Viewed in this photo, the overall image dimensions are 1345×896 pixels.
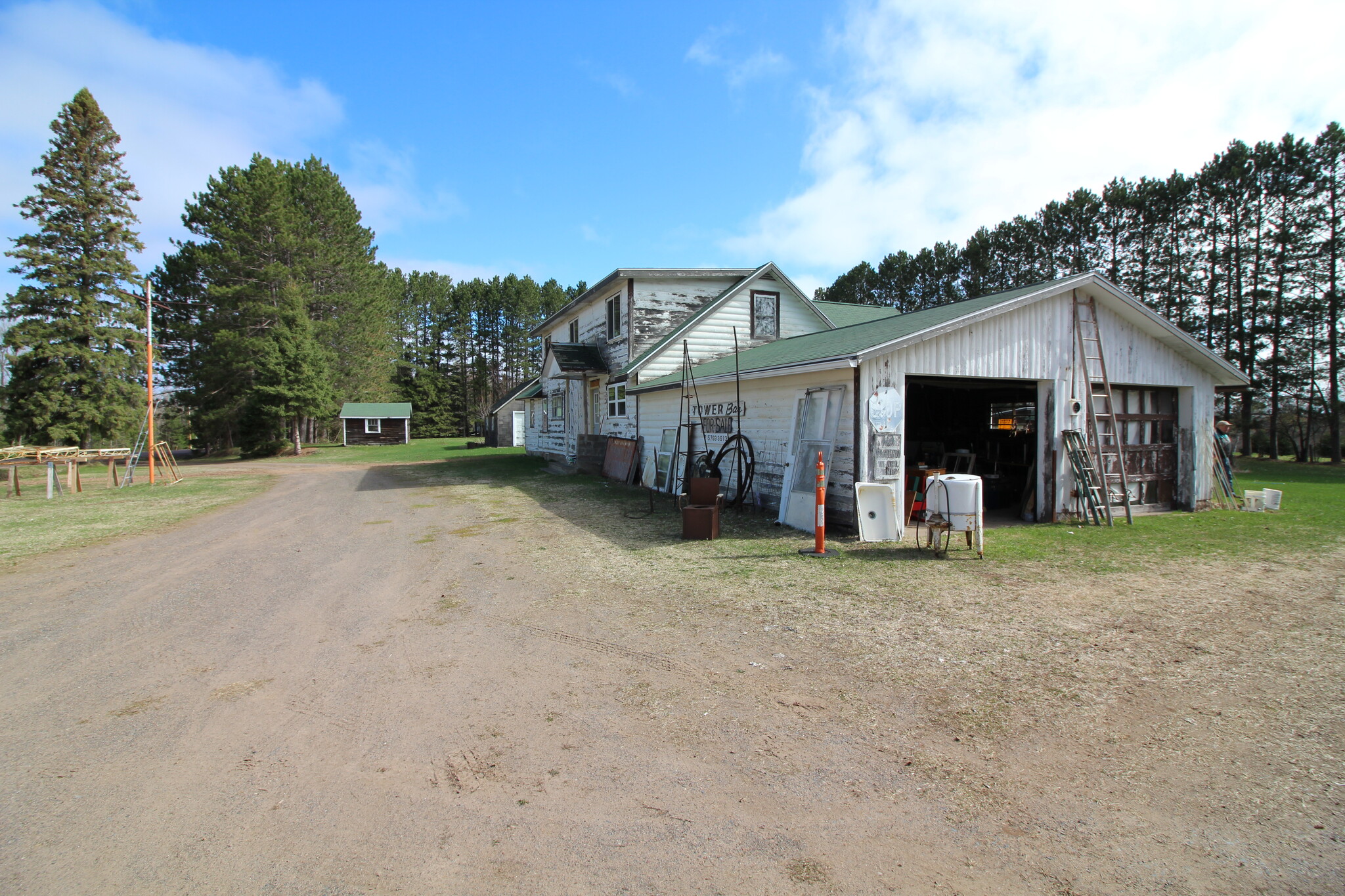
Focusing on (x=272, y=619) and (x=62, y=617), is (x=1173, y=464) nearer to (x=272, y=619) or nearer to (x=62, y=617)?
(x=272, y=619)

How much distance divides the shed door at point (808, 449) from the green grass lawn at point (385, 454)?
2098cm

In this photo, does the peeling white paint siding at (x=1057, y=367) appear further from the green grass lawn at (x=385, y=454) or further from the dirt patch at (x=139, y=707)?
the green grass lawn at (x=385, y=454)

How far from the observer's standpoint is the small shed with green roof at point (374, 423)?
150ft

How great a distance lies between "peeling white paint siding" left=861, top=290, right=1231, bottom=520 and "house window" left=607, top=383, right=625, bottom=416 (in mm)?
10574

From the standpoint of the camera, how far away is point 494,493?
15594 mm

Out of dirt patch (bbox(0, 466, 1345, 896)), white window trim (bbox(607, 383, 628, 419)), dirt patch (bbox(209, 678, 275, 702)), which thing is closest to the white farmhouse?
white window trim (bbox(607, 383, 628, 419))

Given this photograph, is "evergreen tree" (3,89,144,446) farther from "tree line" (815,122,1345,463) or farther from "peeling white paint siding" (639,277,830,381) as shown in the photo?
"tree line" (815,122,1345,463)

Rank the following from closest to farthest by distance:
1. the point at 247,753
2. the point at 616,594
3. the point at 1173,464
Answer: the point at 247,753 < the point at 616,594 < the point at 1173,464

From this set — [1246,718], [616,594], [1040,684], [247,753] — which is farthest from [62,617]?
[1246,718]

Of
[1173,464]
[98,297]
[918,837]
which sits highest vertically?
[98,297]

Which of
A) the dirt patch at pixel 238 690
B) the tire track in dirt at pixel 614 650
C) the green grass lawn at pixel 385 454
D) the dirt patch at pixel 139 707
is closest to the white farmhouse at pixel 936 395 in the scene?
the tire track in dirt at pixel 614 650

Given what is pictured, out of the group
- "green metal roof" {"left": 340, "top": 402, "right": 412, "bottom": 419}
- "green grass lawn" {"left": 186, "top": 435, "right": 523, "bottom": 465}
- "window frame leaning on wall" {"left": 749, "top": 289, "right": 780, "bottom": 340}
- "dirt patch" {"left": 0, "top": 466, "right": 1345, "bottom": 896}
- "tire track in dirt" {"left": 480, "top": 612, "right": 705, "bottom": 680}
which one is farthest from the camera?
"green metal roof" {"left": 340, "top": 402, "right": 412, "bottom": 419}

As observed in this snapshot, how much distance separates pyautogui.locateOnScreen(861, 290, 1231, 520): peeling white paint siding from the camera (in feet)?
32.4

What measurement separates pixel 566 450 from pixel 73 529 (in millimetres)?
13988
